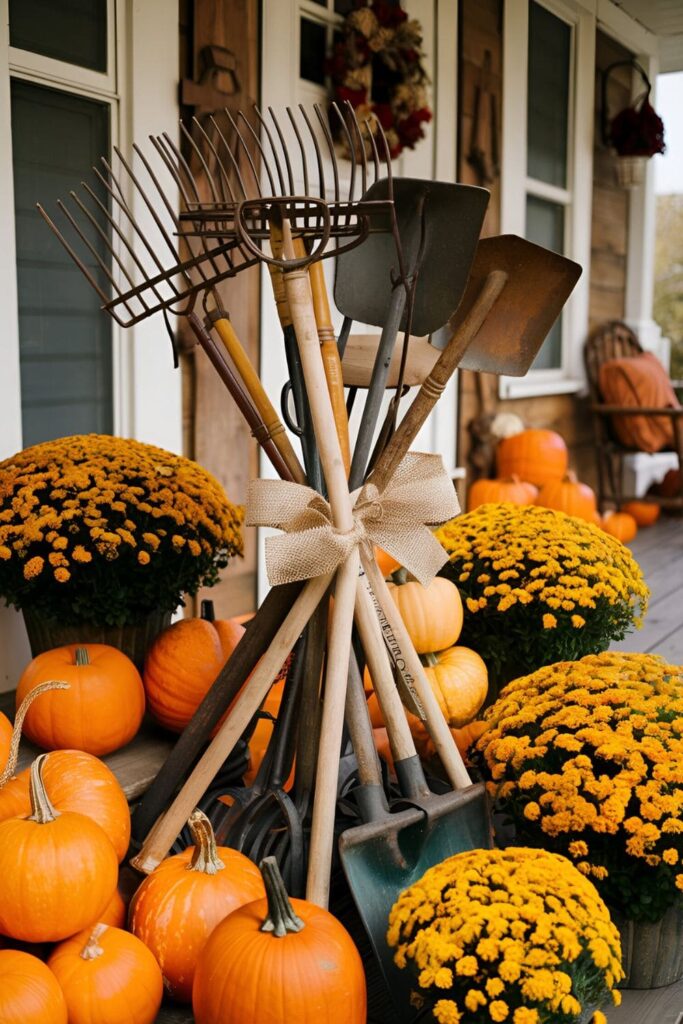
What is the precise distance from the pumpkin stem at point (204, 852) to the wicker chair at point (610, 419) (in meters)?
4.51

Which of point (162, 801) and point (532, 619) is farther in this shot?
point (532, 619)

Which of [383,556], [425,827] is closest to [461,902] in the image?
[425,827]

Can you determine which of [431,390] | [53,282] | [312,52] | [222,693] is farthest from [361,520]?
[312,52]

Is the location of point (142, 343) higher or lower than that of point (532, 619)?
higher

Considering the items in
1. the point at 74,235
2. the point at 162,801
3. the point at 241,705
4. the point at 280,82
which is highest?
the point at 280,82

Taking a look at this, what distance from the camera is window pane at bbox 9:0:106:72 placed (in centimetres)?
237

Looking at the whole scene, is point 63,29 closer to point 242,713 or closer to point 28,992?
→ point 242,713

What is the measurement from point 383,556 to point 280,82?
166cm

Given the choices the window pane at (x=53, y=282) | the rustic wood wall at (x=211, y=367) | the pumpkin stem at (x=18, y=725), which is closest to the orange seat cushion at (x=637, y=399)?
the rustic wood wall at (x=211, y=367)

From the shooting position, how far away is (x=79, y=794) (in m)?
1.30

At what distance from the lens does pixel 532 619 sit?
68.9 inches

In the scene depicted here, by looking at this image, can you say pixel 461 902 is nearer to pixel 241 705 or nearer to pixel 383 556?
pixel 241 705

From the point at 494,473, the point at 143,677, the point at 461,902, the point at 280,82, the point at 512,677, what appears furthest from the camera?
the point at 494,473

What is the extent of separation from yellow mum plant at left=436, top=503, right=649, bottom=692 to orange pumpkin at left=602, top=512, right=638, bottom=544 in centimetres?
320
